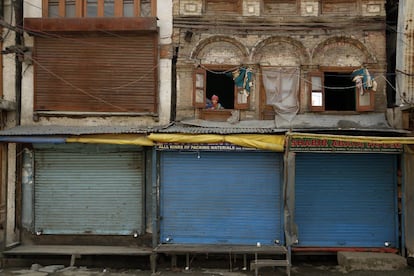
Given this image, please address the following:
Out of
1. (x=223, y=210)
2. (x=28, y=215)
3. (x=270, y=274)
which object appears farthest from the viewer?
(x=28, y=215)

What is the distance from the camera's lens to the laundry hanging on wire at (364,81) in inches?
384

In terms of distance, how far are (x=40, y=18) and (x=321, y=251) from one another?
9.44 m

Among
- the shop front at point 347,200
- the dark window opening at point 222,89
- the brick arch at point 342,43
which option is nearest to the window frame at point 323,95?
the brick arch at point 342,43

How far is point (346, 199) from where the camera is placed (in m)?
9.49

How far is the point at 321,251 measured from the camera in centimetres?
939

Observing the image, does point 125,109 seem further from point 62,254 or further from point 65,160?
point 62,254

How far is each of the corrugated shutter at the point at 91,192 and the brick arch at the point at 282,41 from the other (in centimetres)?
412

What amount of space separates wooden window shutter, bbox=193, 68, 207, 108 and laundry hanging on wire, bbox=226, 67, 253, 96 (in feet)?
2.79

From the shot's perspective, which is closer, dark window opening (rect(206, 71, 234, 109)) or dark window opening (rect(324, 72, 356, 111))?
dark window opening (rect(324, 72, 356, 111))

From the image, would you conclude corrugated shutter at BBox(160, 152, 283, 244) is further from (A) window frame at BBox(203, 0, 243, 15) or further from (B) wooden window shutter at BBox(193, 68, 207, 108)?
(A) window frame at BBox(203, 0, 243, 15)

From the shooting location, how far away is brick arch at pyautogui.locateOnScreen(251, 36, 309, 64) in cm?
1012

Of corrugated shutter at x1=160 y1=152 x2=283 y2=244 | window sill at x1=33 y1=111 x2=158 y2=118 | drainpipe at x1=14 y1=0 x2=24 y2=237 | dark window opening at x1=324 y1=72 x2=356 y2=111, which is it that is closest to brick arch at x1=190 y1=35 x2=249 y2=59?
window sill at x1=33 y1=111 x2=158 y2=118

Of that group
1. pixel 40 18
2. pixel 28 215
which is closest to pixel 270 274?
pixel 28 215

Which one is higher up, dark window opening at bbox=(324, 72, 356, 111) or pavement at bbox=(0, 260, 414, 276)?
dark window opening at bbox=(324, 72, 356, 111)
